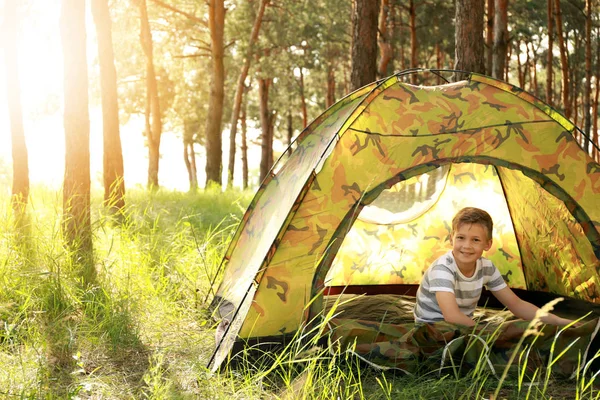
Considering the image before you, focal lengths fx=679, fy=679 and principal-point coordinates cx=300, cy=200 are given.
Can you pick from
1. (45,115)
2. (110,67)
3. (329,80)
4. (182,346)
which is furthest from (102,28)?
(329,80)

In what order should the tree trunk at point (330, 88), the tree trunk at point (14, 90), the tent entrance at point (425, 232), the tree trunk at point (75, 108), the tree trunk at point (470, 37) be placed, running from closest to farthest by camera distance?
the tree trunk at point (75, 108)
the tent entrance at point (425, 232)
the tree trunk at point (14, 90)
the tree trunk at point (470, 37)
the tree trunk at point (330, 88)

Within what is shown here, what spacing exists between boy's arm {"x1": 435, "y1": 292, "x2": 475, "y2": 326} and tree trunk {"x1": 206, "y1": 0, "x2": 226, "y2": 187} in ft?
31.7

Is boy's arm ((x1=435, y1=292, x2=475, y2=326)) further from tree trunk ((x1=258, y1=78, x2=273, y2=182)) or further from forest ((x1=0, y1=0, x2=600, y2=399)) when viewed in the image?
tree trunk ((x1=258, y1=78, x2=273, y2=182))

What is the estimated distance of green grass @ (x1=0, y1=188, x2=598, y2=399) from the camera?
10.3 ft

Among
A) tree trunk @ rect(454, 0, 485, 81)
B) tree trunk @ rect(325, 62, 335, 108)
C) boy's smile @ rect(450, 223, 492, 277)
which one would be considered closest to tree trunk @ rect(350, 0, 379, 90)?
tree trunk @ rect(454, 0, 485, 81)

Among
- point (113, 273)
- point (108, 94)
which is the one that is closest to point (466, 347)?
point (113, 273)

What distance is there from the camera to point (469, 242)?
12.3 ft

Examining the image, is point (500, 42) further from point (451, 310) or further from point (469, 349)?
point (469, 349)

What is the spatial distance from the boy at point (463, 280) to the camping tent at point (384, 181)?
0.37 meters

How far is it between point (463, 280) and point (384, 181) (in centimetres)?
82

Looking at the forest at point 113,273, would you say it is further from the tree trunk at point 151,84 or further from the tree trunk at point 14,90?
the tree trunk at point 151,84

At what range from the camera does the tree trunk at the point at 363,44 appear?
791 centimetres

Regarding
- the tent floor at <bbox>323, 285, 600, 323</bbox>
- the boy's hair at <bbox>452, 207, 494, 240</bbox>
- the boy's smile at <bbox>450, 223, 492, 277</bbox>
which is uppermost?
the boy's hair at <bbox>452, 207, 494, 240</bbox>

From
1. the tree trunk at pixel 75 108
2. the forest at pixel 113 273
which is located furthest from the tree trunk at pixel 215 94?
the tree trunk at pixel 75 108
